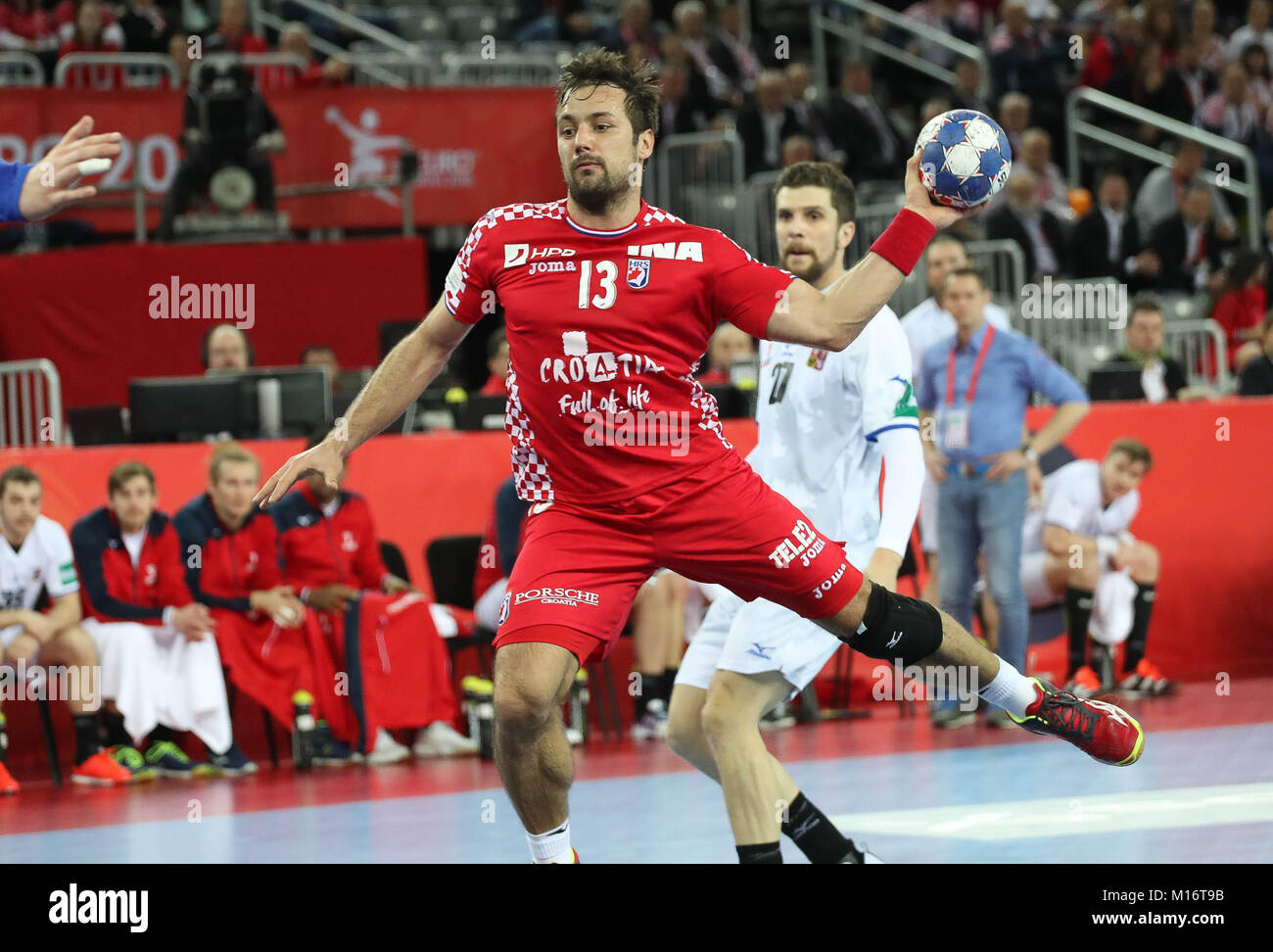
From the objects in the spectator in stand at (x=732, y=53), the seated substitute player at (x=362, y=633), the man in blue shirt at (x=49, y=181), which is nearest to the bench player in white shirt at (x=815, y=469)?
the man in blue shirt at (x=49, y=181)

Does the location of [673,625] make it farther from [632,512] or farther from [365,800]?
[632,512]

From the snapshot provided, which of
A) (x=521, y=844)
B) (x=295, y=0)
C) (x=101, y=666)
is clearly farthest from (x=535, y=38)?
(x=521, y=844)

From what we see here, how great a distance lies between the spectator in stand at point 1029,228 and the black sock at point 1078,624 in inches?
212

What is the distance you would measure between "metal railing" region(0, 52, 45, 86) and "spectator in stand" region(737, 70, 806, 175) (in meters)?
6.18

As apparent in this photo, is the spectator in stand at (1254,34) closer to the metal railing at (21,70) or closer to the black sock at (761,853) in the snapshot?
the metal railing at (21,70)

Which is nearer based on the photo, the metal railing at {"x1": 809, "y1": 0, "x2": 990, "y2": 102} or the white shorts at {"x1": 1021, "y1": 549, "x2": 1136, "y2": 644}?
the white shorts at {"x1": 1021, "y1": 549, "x2": 1136, "y2": 644}

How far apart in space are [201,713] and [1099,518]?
572cm

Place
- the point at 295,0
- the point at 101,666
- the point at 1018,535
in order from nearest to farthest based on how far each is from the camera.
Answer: the point at 101,666, the point at 1018,535, the point at 295,0

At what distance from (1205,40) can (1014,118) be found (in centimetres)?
350

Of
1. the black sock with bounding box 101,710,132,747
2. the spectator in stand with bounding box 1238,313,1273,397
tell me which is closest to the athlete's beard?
the black sock with bounding box 101,710,132,747

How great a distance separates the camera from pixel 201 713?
32.3ft

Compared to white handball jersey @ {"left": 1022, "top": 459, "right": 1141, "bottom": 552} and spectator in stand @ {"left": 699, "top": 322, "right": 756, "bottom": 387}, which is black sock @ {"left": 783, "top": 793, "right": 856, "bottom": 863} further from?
spectator in stand @ {"left": 699, "top": 322, "right": 756, "bottom": 387}

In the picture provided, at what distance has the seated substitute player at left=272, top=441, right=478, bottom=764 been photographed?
400 inches

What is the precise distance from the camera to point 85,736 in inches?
386
